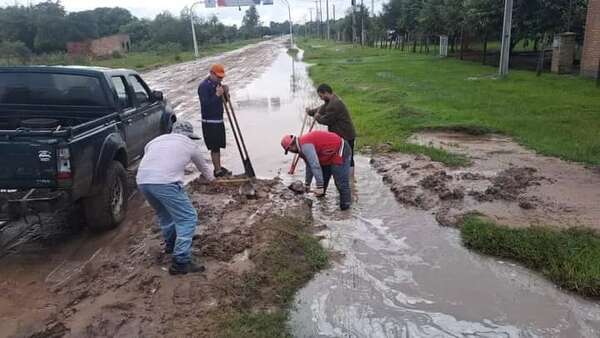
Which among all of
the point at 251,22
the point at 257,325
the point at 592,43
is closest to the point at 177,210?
the point at 257,325

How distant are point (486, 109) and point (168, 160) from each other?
33.5ft

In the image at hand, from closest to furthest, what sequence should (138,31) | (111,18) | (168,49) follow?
(168,49) < (138,31) < (111,18)

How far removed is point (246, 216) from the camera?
6312 millimetres

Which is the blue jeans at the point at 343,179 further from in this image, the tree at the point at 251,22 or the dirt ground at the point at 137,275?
the tree at the point at 251,22

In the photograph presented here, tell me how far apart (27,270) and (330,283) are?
296 centimetres

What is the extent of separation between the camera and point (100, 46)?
55.6 m

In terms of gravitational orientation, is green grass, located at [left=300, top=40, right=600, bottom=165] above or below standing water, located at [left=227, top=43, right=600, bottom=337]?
above

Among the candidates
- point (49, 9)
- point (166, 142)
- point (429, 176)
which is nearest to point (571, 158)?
point (429, 176)

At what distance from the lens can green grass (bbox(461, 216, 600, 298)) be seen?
4.54 meters

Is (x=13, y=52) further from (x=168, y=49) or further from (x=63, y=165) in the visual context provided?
(x=63, y=165)

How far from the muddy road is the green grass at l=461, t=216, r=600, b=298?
143mm

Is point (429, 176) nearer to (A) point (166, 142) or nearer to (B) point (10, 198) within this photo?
(A) point (166, 142)

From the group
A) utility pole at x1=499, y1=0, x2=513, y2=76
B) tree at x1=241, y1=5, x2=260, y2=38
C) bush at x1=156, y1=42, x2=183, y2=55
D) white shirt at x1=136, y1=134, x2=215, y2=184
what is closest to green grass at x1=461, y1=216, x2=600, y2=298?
white shirt at x1=136, y1=134, x2=215, y2=184

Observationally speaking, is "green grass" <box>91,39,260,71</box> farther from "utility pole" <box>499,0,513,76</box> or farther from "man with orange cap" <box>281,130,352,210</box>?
"man with orange cap" <box>281,130,352,210</box>
